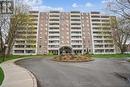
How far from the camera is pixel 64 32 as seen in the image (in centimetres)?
11225

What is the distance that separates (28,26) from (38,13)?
214 ft

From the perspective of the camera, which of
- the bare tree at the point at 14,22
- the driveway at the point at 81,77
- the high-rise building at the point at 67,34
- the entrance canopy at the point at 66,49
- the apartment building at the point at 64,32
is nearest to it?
the driveway at the point at 81,77

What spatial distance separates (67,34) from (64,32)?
1.95 meters

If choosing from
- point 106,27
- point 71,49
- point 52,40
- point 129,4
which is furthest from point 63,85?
point 52,40

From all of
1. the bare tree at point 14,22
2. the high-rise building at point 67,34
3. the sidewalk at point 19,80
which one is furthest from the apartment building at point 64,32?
the sidewalk at point 19,80

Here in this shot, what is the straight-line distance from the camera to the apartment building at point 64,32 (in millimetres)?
108375

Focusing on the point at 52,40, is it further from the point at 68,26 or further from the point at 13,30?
the point at 13,30

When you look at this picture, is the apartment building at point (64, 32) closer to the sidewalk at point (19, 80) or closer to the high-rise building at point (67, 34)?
the high-rise building at point (67, 34)

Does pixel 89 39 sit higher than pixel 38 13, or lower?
lower

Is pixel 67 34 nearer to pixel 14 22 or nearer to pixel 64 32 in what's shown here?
pixel 64 32

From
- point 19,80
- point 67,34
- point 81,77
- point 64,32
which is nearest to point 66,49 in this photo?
point 67,34

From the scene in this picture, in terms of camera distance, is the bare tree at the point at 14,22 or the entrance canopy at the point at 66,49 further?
the entrance canopy at the point at 66,49

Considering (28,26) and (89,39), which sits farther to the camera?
(89,39)

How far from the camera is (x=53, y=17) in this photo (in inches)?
4520
